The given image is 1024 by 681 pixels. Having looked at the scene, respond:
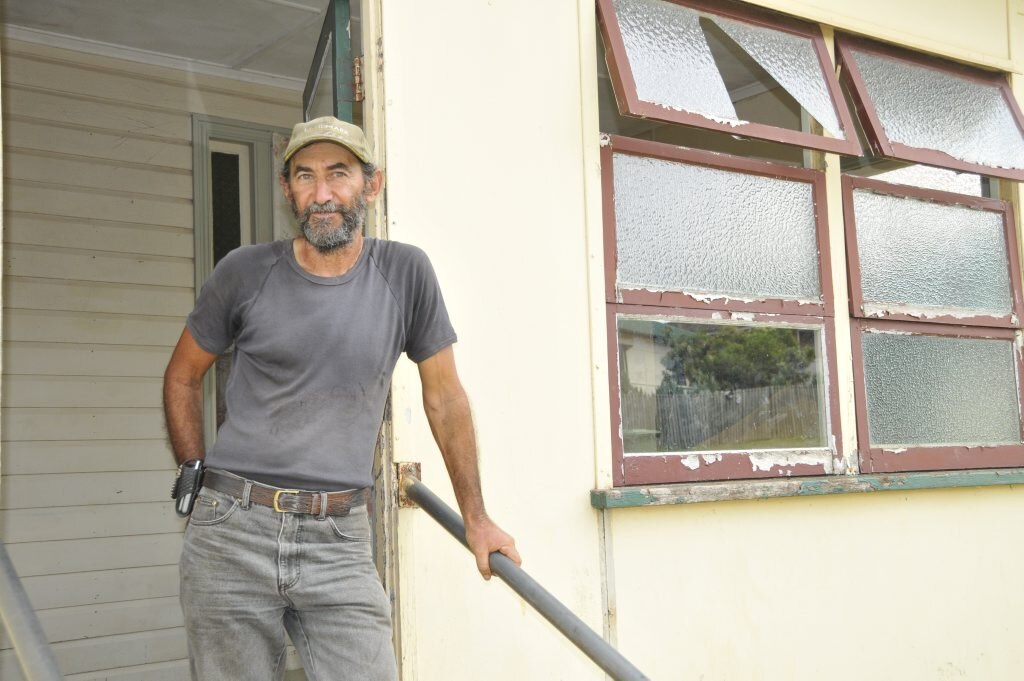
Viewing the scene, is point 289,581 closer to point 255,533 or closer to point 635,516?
point 255,533

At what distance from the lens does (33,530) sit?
462cm

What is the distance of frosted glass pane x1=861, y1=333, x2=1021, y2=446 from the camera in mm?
4062

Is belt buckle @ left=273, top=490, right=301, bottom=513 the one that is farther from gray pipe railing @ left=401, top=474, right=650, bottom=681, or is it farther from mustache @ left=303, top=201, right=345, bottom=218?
mustache @ left=303, top=201, right=345, bottom=218

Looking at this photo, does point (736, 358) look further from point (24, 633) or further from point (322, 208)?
point (24, 633)

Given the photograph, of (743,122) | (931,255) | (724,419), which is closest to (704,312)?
(724,419)

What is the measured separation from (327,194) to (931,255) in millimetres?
2874

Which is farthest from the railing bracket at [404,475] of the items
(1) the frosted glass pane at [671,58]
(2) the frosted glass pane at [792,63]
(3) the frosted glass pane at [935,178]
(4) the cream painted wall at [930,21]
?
(3) the frosted glass pane at [935,178]

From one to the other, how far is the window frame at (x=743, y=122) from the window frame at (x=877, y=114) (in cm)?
10

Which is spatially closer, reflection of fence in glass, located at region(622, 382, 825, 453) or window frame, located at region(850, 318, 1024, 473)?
reflection of fence in glass, located at region(622, 382, 825, 453)

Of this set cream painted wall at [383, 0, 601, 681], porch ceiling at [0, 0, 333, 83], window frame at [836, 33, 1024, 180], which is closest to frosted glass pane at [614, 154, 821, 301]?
cream painted wall at [383, 0, 601, 681]

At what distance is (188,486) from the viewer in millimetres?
2307

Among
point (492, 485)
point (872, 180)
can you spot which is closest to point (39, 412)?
point (492, 485)

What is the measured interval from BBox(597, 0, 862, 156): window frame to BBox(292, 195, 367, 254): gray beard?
3.97 ft

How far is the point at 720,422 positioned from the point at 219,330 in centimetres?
191
